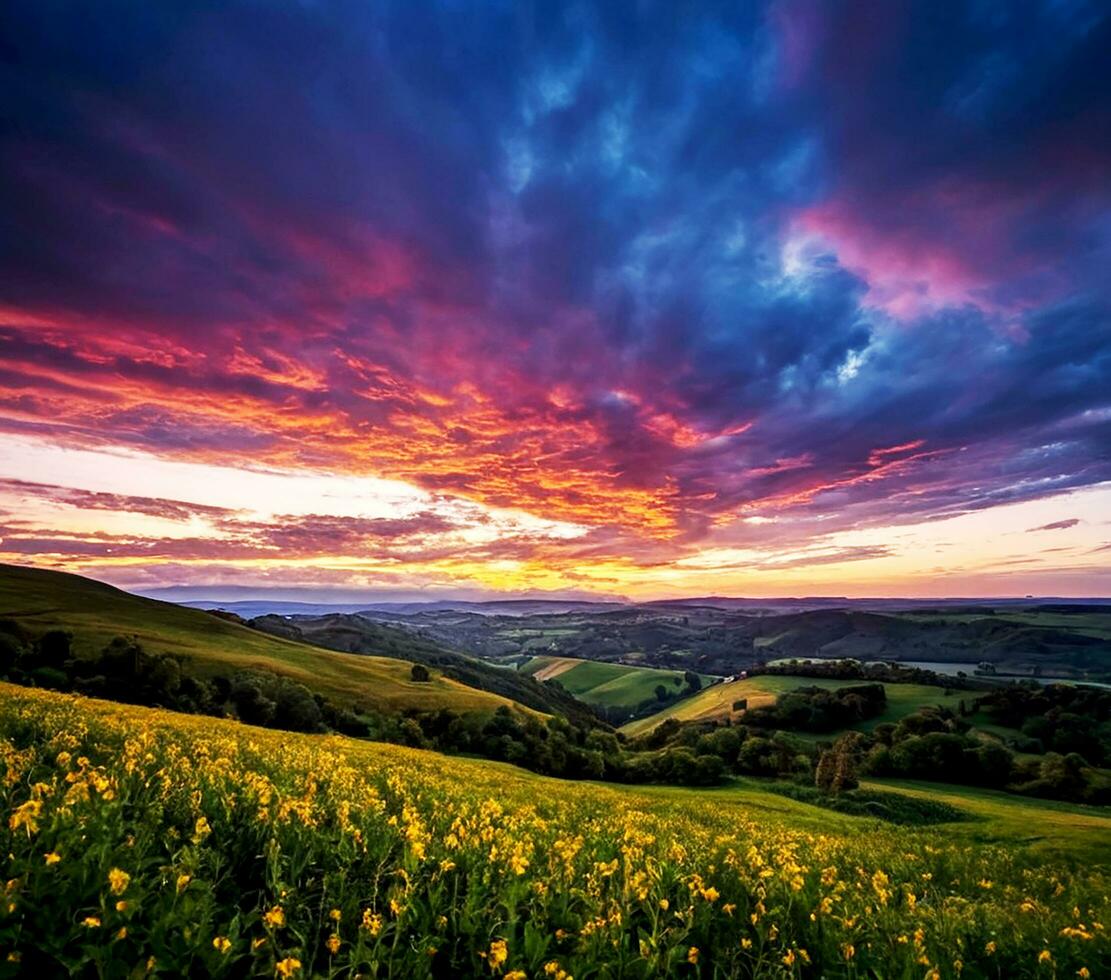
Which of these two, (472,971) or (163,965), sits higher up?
(163,965)

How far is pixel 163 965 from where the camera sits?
379 cm

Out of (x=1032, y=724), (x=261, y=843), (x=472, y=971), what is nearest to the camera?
(x=472, y=971)

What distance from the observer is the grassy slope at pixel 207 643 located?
118000 millimetres

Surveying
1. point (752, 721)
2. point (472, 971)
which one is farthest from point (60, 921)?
point (752, 721)

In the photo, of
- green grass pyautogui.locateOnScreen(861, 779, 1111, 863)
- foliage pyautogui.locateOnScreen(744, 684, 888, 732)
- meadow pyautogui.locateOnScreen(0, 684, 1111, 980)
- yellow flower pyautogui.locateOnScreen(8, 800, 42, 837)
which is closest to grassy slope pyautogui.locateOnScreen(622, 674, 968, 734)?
foliage pyautogui.locateOnScreen(744, 684, 888, 732)

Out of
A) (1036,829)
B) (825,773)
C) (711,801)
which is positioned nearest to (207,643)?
(711,801)

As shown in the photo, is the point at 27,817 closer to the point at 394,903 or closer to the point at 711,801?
the point at 394,903

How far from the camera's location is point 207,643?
135875mm

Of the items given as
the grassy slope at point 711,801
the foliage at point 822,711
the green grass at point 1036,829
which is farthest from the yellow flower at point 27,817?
the foliage at point 822,711

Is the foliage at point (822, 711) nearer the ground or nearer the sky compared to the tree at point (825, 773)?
nearer the ground

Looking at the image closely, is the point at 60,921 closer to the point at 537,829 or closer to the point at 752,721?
the point at 537,829

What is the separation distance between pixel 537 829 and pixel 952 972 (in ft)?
20.6

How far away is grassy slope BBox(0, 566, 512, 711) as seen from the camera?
118 metres

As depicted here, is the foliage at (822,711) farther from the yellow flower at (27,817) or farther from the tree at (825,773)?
the yellow flower at (27,817)
